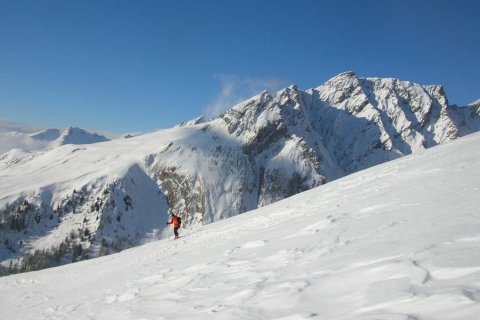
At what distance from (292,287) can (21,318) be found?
34.1ft

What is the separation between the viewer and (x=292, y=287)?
9.00m

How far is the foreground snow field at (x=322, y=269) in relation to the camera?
6.93 meters

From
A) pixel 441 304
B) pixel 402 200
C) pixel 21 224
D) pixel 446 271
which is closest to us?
pixel 441 304

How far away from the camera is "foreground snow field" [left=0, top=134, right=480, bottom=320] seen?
693cm

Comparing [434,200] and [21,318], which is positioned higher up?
[434,200]

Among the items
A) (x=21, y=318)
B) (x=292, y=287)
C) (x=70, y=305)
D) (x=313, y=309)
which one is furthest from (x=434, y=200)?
(x=21, y=318)

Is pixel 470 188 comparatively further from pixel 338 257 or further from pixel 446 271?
pixel 446 271

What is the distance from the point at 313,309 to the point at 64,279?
55.7 ft

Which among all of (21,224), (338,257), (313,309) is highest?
(21,224)

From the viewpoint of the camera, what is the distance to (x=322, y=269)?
9.60 meters

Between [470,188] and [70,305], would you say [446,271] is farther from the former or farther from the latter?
[70,305]

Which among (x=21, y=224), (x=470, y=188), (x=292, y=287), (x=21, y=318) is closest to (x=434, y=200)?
(x=470, y=188)

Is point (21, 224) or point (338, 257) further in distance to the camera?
point (21, 224)

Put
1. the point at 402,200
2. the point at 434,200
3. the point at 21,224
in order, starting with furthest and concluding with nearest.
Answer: the point at 21,224, the point at 402,200, the point at 434,200
